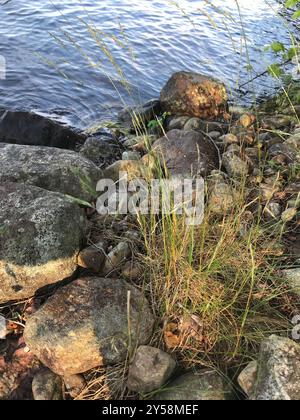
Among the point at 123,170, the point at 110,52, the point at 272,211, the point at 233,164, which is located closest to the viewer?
the point at 272,211

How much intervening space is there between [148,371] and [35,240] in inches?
42.1

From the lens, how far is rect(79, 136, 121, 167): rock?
4.57 m

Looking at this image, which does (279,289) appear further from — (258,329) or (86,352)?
(86,352)

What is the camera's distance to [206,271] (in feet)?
7.54

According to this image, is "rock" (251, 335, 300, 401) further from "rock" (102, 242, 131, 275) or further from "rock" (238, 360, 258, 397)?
"rock" (102, 242, 131, 275)

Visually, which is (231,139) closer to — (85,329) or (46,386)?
(85,329)

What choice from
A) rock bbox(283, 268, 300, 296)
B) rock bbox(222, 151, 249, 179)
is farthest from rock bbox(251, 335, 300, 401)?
rock bbox(222, 151, 249, 179)

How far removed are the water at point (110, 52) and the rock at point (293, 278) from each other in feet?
10.8

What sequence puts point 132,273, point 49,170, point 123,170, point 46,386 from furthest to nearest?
1. point 123,170
2. point 49,170
3. point 132,273
4. point 46,386

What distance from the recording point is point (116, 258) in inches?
107

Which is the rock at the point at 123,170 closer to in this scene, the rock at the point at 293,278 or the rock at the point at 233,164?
the rock at the point at 233,164

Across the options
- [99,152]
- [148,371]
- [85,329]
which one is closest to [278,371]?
[148,371]
